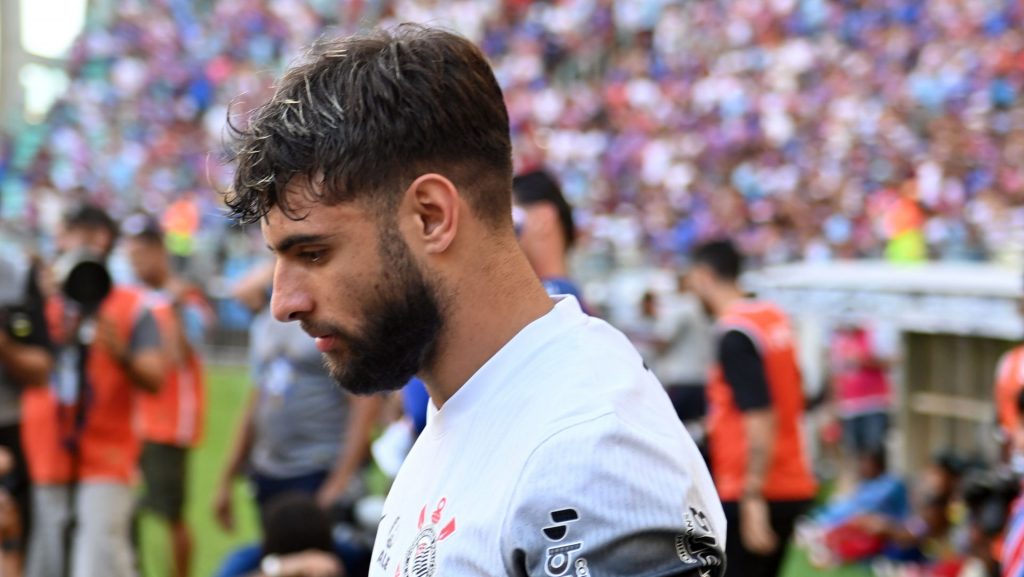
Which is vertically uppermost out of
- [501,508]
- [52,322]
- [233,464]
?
Result: [501,508]

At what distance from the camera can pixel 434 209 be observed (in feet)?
4.59

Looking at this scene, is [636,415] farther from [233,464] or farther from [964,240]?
[964,240]

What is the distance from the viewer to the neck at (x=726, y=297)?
5.68 m

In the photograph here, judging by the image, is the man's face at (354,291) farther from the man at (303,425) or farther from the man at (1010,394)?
the man at (303,425)

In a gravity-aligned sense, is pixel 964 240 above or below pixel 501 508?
below

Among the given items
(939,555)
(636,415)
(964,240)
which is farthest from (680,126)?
(636,415)

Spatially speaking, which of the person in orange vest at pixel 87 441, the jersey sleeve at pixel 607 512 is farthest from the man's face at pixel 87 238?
the jersey sleeve at pixel 607 512

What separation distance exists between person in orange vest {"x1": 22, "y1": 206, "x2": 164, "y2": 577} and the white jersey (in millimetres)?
4029

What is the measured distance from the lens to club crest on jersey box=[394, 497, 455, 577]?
4.42 ft

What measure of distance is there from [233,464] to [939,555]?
3.97 m

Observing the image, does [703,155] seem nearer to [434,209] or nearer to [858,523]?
[858,523]

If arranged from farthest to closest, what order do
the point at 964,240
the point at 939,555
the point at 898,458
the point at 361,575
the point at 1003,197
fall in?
the point at 1003,197 < the point at 964,240 < the point at 898,458 < the point at 939,555 < the point at 361,575

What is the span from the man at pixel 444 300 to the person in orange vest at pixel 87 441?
4.02m

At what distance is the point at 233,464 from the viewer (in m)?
5.96
